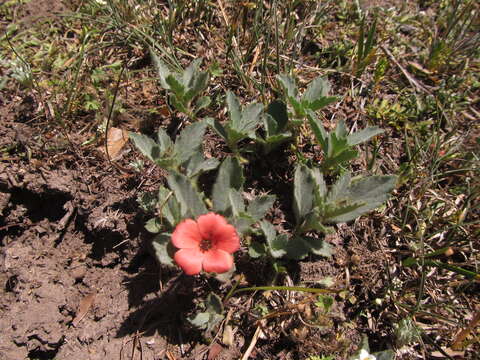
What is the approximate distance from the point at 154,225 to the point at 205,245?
36cm

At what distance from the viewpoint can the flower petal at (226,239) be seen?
7.08 feet

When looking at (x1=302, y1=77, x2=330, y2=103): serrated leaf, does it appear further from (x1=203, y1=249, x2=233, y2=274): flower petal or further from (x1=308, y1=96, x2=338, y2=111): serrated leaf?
(x1=203, y1=249, x2=233, y2=274): flower petal

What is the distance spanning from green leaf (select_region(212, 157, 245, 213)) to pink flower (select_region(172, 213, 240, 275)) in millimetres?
282

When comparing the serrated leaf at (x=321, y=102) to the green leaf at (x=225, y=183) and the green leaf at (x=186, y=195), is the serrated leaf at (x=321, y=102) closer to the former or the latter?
the green leaf at (x=225, y=183)

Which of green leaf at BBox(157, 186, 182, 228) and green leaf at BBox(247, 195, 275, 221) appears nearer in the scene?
green leaf at BBox(157, 186, 182, 228)

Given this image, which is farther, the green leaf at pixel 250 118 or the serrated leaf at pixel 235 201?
the green leaf at pixel 250 118

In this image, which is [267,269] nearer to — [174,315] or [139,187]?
[174,315]

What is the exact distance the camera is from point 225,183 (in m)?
2.49

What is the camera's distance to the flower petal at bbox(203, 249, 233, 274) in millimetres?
2107

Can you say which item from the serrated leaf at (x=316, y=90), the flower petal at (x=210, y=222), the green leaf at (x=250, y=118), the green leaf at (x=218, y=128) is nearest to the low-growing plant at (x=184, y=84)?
the green leaf at (x=218, y=128)

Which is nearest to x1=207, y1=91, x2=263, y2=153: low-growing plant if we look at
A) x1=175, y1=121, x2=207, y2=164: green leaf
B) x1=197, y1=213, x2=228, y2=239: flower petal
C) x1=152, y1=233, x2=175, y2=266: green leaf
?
x1=175, y1=121, x2=207, y2=164: green leaf

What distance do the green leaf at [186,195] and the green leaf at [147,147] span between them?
25 cm

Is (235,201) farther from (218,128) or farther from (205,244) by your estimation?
(218,128)

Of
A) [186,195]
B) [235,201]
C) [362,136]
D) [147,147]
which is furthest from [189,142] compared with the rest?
[362,136]
